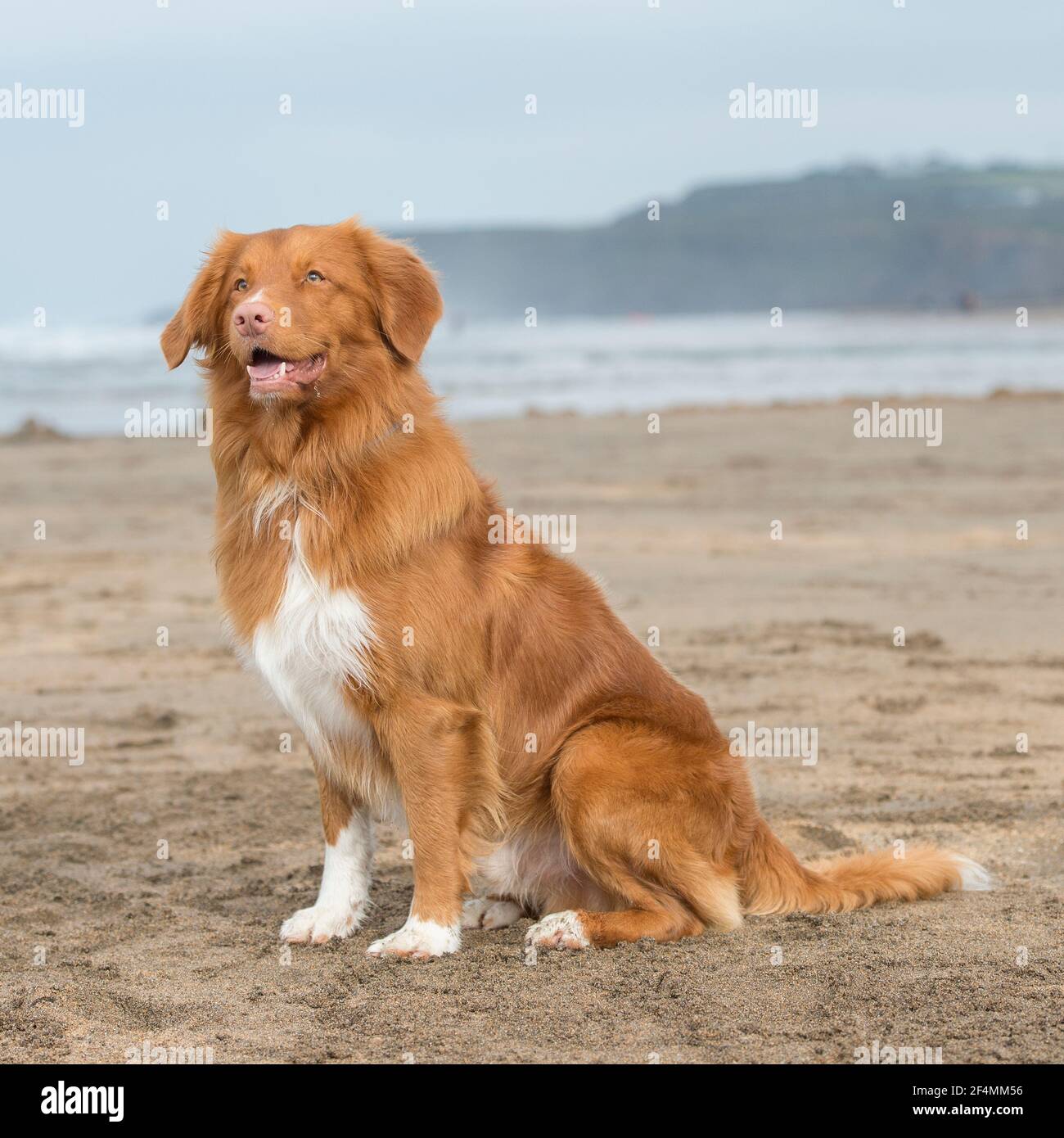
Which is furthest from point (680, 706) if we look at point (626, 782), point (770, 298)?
point (770, 298)

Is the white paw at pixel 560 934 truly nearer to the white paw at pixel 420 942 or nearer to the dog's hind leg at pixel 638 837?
the dog's hind leg at pixel 638 837

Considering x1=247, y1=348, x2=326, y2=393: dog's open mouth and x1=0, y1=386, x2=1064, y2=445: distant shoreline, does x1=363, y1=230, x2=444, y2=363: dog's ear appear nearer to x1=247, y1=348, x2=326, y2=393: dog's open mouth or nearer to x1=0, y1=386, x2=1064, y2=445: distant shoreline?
x1=247, y1=348, x2=326, y2=393: dog's open mouth

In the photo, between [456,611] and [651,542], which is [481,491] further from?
[651,542]

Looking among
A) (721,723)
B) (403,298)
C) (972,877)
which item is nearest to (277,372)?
(403,298)

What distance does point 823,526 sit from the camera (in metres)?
13.0

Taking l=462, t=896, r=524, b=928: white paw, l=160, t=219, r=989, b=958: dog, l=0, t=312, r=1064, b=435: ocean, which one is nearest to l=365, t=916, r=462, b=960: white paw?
l=160, t=219, r=989, b=958: dog

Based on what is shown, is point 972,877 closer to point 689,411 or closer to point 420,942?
point 420,942

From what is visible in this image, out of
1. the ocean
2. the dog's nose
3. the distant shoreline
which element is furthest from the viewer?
the ocean

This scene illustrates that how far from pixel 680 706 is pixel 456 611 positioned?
83 cm

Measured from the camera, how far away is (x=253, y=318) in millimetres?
4379

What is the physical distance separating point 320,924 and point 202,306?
82.1 inches

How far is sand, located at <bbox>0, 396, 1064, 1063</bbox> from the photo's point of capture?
3.99m

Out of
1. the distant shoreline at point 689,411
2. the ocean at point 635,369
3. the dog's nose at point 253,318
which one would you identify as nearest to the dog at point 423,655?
the dog's nose at point 253,318

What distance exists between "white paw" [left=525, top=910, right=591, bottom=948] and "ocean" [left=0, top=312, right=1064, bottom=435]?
17.1 m
